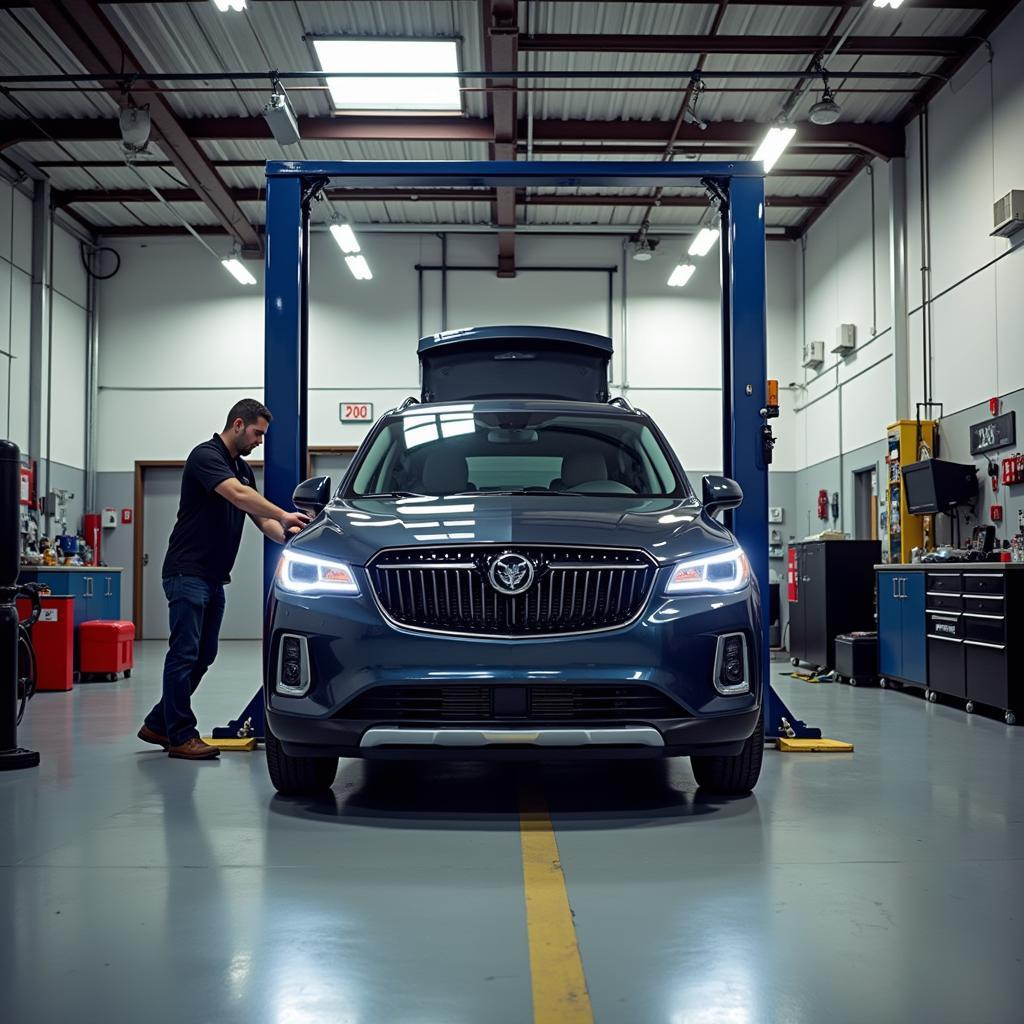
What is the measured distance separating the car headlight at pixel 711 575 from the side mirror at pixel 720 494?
52 centimetres

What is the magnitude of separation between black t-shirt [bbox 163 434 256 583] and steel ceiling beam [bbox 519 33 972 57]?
677 cm

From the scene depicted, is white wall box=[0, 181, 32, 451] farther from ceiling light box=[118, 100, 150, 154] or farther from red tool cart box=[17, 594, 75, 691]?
red tool cart box=[17, 594, 75, 691]

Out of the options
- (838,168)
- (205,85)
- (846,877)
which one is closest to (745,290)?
(846,877)

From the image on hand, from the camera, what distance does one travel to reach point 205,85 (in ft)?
37.1

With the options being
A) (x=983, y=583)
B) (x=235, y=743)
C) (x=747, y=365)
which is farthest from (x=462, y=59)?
(x=235, y=743)

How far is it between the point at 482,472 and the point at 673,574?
1325mm

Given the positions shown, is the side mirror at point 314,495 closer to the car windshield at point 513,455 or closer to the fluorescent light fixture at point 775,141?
the car windshield at point 513,455

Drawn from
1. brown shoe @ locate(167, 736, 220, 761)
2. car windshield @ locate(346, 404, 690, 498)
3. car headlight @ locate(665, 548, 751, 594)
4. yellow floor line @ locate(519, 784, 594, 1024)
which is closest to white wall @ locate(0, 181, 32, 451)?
brown shoe @ locate(167, 736, 220, 761)

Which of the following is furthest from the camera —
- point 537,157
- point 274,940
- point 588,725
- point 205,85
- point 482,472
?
point 537,157

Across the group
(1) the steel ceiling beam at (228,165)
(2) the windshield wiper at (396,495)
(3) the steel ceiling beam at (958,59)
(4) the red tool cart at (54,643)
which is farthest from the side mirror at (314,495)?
(1) the steel ceiling beam at (228,165)

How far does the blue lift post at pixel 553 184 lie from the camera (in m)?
5.54

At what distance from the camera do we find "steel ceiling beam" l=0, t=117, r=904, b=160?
11906 millimetres

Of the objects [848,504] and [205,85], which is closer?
[205,85]

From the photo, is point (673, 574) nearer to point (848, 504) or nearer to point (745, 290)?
point (745, 290)
